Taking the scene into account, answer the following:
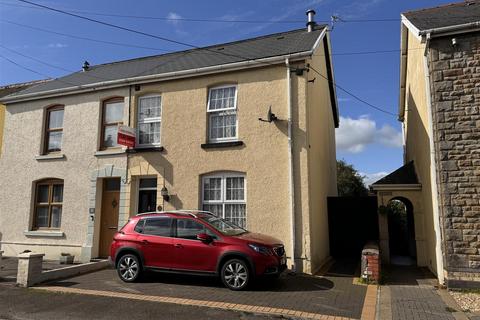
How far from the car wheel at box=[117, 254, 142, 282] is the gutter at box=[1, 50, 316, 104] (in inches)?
235

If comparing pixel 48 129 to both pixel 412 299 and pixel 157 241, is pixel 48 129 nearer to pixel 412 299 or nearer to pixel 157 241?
pixel 157 241

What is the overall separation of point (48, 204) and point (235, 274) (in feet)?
29.5

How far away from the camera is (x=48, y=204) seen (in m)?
14.2

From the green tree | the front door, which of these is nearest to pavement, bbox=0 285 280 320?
the front door

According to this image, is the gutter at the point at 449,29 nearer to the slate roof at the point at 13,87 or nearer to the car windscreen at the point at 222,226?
the car windscreen at the point at 222,226

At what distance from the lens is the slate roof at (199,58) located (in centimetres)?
1241

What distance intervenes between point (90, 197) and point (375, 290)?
9.38 meters

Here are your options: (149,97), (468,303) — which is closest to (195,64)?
(149,97)

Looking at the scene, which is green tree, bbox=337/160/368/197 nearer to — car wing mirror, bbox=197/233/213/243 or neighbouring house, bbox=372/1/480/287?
neighbouring house, bbox=372/1/480/287

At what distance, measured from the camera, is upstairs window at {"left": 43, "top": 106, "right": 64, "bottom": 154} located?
1451 centimetres

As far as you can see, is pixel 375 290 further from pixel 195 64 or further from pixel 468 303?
pixel 195 64

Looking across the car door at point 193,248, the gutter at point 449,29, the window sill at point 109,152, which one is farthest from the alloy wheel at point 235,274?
the gutter at point 449,29

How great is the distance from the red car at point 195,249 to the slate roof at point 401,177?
536 cm

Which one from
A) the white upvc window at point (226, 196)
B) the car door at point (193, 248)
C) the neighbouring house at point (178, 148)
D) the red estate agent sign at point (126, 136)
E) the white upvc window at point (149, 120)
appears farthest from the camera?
the white upvc window at point (149, 120)
